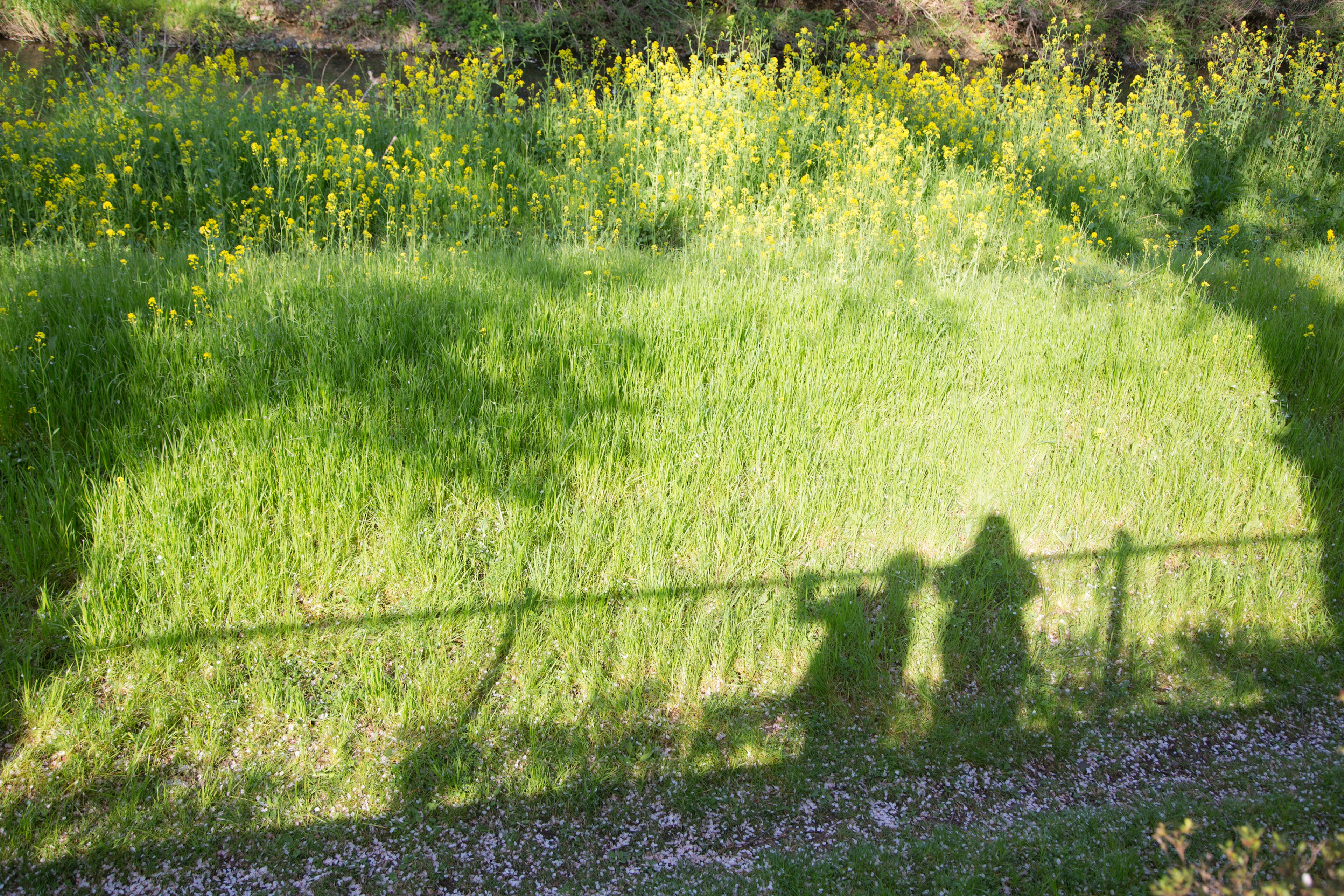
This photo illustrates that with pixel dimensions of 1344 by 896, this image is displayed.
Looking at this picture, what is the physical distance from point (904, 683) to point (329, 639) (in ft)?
7.06

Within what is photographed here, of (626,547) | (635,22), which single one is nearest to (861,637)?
(626,547)

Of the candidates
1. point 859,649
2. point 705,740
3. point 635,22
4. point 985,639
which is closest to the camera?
point 705,740

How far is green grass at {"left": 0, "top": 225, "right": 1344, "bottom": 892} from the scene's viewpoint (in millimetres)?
2818

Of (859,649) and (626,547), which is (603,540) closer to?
(626,547)

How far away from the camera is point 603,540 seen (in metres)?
3.46

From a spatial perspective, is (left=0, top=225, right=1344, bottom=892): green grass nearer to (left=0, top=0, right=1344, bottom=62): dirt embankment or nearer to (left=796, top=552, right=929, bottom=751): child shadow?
(left=796, top=552, right=929, bottom=751): child shadow

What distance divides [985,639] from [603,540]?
1.60m

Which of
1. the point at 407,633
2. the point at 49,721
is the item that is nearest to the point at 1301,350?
the point at 407,633

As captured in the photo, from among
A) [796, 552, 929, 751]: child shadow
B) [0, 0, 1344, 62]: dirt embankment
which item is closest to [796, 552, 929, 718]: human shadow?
[796, 552, 929, 751]: child shadow

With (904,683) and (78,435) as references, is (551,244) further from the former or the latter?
(904,683)

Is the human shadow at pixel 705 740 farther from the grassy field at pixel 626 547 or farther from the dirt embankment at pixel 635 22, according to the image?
the dirt embankment at pixel 635 22

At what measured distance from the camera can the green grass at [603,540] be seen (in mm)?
2818

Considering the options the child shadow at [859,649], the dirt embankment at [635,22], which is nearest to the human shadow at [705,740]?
the child shadow at [859,649]

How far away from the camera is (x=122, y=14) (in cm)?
1088
